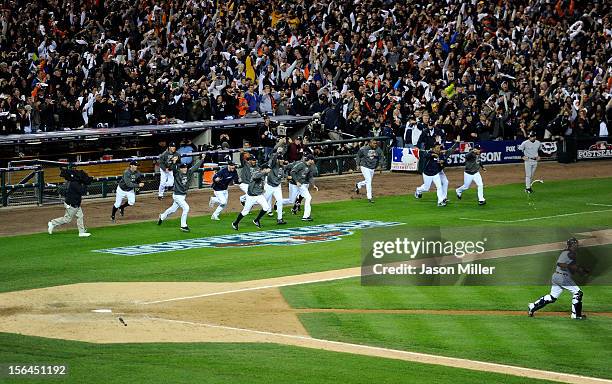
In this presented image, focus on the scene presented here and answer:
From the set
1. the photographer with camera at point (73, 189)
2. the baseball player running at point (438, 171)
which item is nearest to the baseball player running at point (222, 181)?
the photographer with camera at point (73, 189)

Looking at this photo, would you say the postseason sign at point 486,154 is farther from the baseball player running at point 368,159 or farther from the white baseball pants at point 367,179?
the baseball player running at point 368,159

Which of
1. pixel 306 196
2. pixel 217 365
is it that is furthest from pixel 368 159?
pixel 217 365

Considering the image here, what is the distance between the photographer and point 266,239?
105ft

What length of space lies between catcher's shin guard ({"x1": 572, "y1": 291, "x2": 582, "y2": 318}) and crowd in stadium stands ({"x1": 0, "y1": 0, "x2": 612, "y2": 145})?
19.1 metres

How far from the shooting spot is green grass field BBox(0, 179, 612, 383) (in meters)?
18.2

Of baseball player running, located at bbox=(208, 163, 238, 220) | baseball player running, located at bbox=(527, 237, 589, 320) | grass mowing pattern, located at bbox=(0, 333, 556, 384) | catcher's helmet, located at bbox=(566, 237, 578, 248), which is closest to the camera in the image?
grass mowing pattern, located at bbox=(0, 333, 556, 384)

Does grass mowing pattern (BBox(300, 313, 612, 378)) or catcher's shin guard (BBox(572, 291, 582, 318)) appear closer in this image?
grass mowing pattern (BBox(300, 313, 612, 378))

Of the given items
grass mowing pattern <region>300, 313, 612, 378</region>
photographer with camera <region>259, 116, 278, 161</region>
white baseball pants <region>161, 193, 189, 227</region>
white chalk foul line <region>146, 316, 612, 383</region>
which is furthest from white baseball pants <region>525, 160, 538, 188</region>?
white chalk foul line <region>146, 316, 612, 383</region>

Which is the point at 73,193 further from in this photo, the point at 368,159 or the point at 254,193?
the point at 368,159

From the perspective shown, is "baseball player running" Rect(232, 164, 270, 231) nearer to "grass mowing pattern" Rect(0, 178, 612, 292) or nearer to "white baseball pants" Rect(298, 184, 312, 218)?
"grass mowing pattern" Rect(0, 178, 612, 292)

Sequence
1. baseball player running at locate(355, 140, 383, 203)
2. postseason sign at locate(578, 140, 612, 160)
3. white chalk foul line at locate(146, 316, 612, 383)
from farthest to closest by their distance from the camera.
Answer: postseason sign at locate(578, 140, 612, 160), baseball player running at locate(355, 140, 383, 203), white chalk foul line at locate(146, 316, 612, 383)

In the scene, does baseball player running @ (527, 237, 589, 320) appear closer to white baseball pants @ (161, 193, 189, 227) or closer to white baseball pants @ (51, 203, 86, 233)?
white baseball pants @ (161, 193, 189, 227)

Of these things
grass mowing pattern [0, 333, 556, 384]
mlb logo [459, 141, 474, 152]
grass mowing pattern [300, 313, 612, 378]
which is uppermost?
mlb logo [459, 141, 474, 152]

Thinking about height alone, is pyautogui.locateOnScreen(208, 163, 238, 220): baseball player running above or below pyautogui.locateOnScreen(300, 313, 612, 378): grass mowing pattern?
above
